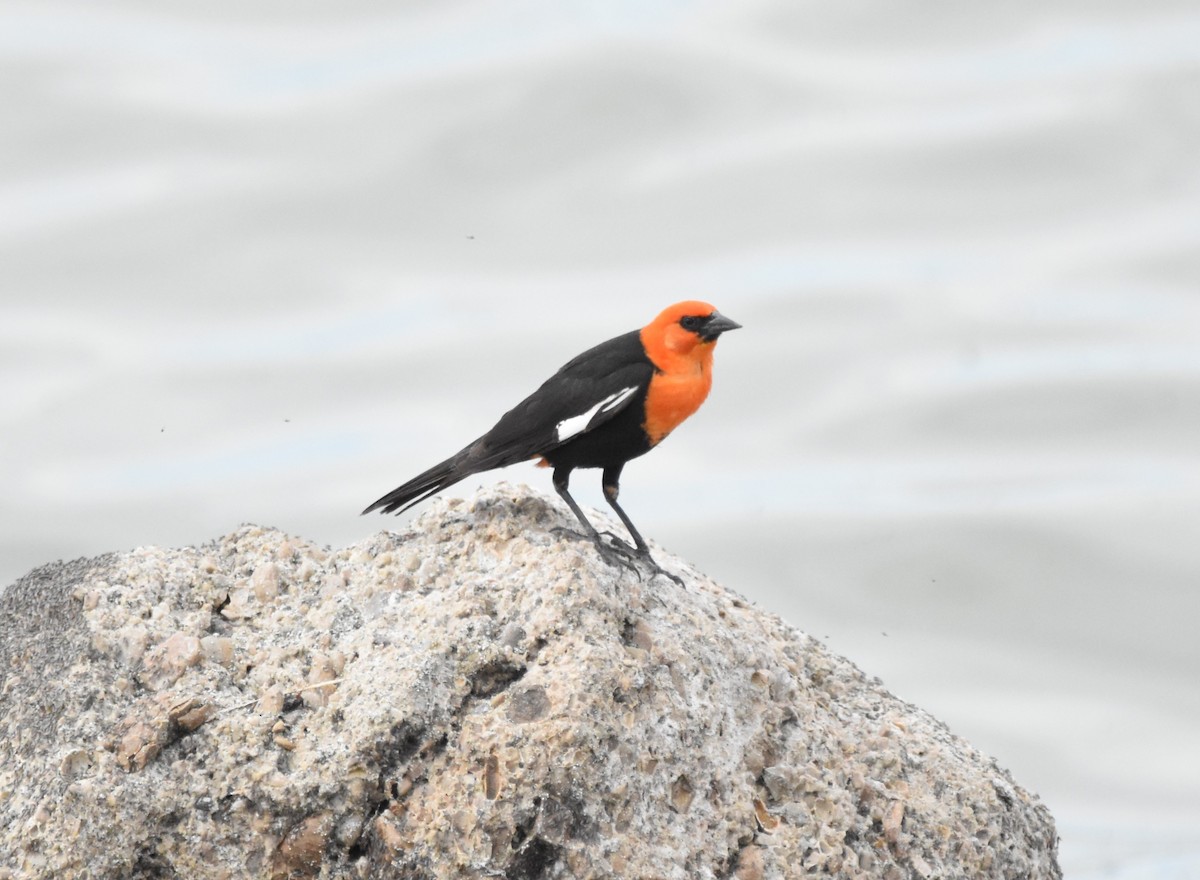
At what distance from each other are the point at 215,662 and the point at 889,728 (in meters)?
2.25

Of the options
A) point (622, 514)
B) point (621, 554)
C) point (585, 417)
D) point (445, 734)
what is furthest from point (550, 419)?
point (445, 734)

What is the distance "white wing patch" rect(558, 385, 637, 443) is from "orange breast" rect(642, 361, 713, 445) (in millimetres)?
113

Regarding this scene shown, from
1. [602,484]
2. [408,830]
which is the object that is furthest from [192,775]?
[602,484]

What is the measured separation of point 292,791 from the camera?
403cm

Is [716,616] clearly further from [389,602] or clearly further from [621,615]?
[389,602]

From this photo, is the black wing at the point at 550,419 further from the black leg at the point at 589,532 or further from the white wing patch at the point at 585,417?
the black leg at the point at 589,532

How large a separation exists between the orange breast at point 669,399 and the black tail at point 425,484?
683 mm

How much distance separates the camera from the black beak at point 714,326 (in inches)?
215

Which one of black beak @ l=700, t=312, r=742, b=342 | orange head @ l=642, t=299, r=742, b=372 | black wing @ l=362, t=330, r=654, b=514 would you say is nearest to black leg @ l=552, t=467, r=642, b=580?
black wing @ l=362, t=330, r=654, b=514

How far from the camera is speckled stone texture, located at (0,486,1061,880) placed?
3.98 metres

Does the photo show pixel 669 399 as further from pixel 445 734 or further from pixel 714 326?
pixel 445 734

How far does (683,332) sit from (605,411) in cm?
44

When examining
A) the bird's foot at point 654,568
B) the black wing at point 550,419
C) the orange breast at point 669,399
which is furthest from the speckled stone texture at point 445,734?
the orange breast at point 669,399

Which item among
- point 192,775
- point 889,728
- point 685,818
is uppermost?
point 192,775
